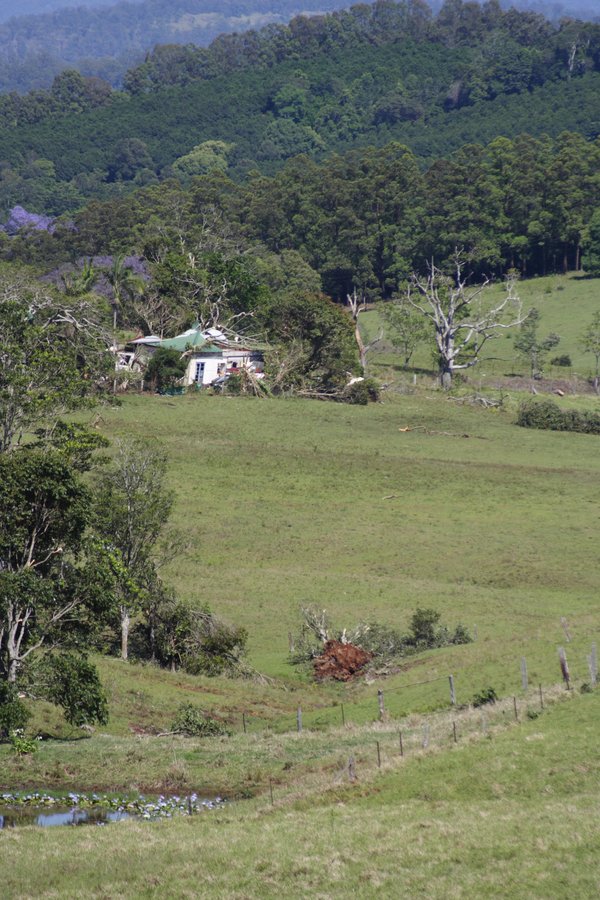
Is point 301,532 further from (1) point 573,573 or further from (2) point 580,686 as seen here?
(2) point 580,686

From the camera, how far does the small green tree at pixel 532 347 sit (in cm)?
11119

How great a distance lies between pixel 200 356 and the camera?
9306cm

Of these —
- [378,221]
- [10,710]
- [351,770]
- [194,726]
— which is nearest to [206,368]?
[194,726]

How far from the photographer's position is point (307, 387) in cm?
9381

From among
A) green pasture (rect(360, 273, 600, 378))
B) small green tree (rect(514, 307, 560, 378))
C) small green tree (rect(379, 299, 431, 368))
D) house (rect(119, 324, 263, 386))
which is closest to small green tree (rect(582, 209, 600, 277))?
green pasture (rect(360, 273, 600, 378))

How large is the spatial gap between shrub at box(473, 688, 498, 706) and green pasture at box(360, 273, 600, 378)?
70.2 meters

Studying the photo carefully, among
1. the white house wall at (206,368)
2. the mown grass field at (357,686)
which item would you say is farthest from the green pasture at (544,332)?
the mown grass field at (357,686)

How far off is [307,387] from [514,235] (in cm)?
6028

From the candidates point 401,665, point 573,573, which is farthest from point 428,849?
point 573,573

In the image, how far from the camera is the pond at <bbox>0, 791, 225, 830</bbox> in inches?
1057

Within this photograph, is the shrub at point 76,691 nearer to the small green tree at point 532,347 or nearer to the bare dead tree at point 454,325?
the bare dead tree at point 454,325

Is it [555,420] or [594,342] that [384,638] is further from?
[594,342]

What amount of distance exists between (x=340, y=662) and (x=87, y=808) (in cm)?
1606

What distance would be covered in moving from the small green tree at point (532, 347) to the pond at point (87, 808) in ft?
276
